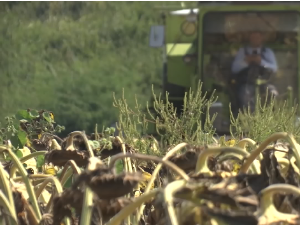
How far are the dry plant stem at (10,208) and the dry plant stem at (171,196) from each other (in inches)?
13.7

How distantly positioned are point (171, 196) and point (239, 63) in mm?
8776

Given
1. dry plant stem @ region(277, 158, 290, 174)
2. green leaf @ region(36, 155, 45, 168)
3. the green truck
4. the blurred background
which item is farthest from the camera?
the blurred background

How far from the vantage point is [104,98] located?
18.2 metres

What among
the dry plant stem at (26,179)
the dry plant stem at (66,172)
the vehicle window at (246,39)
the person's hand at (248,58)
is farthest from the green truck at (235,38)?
the dry plant stem at (26,179)

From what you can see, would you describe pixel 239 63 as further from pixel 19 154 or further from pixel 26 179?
pixel 26 179

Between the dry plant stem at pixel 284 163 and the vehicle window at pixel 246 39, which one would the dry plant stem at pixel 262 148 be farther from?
the vehicle window at pixel 246 39

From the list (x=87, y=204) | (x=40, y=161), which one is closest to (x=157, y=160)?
(x=87, y=204)

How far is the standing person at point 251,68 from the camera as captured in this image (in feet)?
31.8

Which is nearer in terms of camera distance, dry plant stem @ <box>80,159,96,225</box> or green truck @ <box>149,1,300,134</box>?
dry plant stem @ <box>80,159,96,225</box>

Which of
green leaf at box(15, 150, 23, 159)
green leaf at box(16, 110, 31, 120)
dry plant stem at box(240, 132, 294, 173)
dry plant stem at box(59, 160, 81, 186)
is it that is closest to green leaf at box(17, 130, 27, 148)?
green leaf at box(15, 150, 23, 159)

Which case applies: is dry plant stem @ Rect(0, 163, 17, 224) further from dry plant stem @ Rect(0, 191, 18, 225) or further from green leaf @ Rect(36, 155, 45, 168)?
green leaf @ Rect(36, 155, 45, 168)

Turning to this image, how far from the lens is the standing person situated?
9.68 m

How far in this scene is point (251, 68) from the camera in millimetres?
9680

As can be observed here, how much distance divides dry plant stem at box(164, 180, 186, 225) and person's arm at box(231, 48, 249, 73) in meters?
8.59
